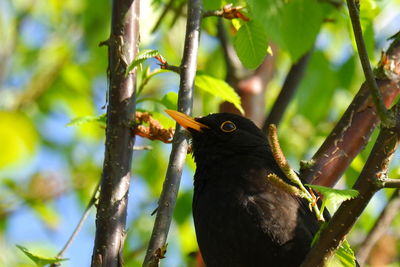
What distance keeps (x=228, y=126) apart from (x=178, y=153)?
57.1 inches

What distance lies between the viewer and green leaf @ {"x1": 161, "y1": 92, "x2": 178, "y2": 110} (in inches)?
160

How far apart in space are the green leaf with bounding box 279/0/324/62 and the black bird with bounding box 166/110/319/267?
73 cm

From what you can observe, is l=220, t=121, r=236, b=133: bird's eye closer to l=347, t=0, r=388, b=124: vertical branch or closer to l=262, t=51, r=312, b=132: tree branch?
l=262, t=51, r=312, b=132: tree branch

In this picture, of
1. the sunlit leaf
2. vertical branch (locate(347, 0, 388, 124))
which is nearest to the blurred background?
the sunlit leaf

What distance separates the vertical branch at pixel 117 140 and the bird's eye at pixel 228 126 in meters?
1.19

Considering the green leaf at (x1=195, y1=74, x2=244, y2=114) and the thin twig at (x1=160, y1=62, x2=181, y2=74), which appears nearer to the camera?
the thin twig at (x1=160, y1=62, x2=181, y2=74)

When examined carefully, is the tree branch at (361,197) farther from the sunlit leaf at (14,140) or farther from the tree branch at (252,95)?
the sunlit leaf at (14,140)

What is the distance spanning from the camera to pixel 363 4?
407 centimetres

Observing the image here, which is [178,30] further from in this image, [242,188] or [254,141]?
[242,188]

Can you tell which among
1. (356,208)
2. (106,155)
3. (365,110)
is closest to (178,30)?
(365,110)

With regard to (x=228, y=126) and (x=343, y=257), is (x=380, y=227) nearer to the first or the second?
(x=228, y=126)

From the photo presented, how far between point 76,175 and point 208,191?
4.66 meters

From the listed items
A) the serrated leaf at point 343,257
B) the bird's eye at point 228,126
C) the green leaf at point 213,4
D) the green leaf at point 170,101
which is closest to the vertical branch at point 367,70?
the serrated leaf at point 343,257

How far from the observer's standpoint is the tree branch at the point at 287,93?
17.0 ft
